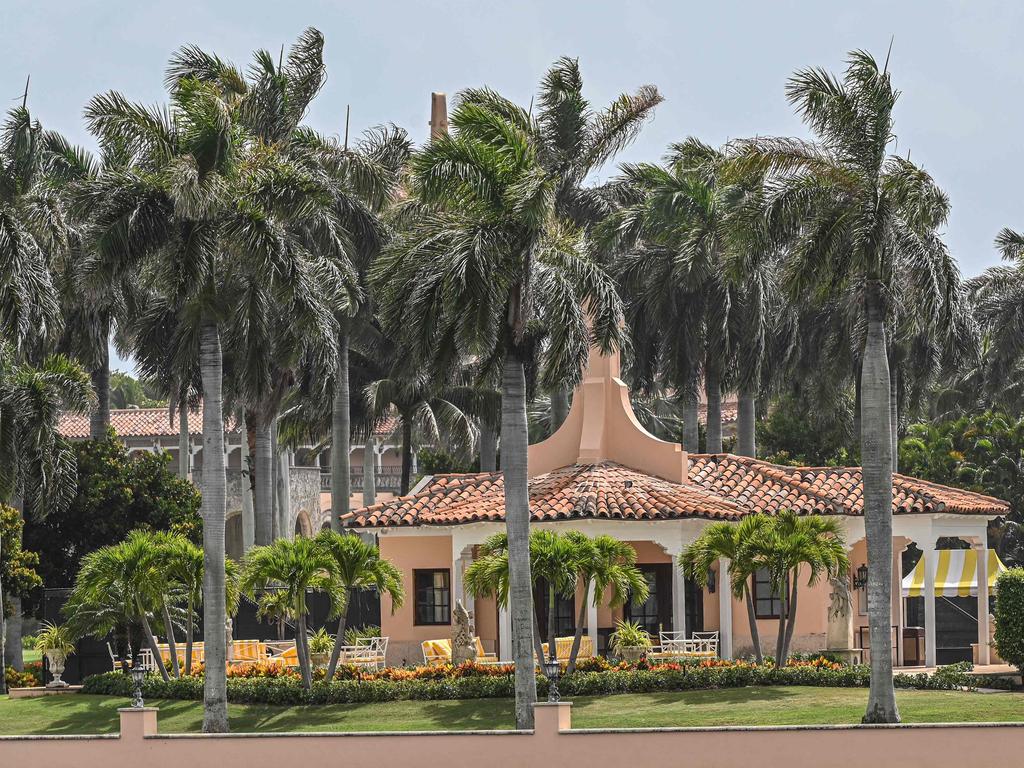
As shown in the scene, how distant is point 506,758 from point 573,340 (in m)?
7.35

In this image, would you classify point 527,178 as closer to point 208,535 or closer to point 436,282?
point 436,282

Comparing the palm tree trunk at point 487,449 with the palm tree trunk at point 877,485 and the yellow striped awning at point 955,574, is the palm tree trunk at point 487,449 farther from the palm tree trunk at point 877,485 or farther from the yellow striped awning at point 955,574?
the palm tree trunk at point 877,485

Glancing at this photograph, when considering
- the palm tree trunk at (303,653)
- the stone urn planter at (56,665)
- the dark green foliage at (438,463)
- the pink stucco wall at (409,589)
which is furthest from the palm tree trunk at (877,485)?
the dark green foliage at (438,463)

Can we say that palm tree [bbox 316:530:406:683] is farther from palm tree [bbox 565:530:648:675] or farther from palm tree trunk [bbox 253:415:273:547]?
palm tree trunk [bbox 253:415:273:547]

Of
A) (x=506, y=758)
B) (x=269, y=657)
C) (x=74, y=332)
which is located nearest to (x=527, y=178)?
(x=506, y=758)

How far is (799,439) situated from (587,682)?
3548 cm

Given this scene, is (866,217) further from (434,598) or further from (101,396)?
(101,396)

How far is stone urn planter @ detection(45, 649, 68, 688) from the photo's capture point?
3475cm

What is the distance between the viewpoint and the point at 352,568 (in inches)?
1179

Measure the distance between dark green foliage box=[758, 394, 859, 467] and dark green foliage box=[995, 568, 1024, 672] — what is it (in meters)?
29.2

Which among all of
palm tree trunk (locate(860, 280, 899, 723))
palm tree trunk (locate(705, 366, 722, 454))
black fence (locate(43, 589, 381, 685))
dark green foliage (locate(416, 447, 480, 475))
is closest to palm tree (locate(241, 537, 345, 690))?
black fence (locate(43, 589, 381, 685))

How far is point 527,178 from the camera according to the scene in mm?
25891

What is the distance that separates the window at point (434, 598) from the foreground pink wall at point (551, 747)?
13510 mm

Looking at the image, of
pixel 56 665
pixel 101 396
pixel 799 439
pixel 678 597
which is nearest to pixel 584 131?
pixel 678 597
